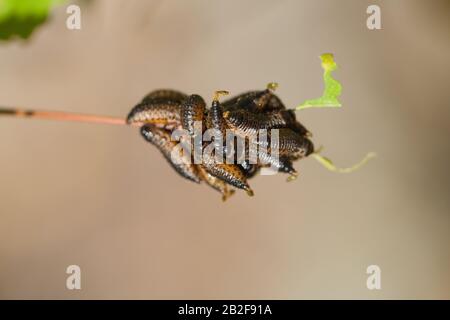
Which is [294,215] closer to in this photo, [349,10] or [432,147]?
[432,147]

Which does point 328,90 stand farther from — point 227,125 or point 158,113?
point 158,113

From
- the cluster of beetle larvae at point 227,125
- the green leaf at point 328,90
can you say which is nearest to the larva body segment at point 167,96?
the cluster of beetle larvae at point 227,125

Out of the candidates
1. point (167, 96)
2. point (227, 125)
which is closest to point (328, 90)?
point (227, 125)

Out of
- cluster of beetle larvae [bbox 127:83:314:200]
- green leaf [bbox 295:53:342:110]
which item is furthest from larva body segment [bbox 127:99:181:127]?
green leaf [bbox 295:53:342:110]

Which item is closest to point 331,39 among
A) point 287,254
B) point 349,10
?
point 349,10

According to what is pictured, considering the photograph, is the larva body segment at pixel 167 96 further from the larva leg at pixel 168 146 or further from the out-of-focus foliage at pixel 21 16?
the out-of-focus foliage at pixel 21 16
